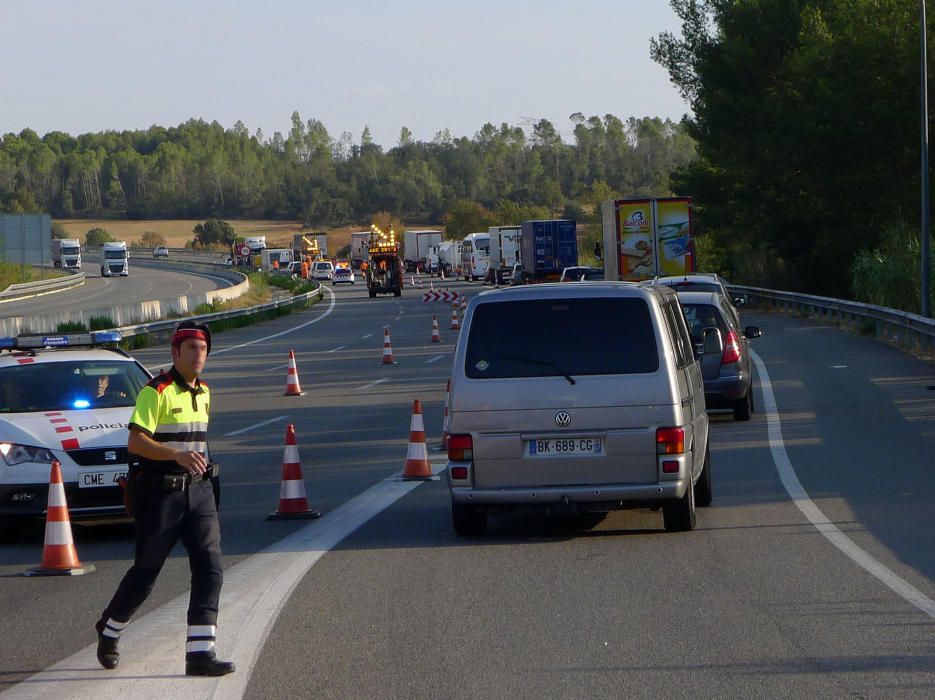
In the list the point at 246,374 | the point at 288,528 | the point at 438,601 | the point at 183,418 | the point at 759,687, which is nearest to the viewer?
the point at 759,687

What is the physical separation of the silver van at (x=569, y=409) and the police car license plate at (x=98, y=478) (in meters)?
2.51

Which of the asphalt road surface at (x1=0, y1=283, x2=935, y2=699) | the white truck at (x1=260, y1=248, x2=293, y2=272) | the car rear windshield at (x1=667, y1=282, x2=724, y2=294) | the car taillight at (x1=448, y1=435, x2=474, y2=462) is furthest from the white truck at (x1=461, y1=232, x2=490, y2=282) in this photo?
the car taillight at (x1=448, y1=435, x2=474, y2=462)

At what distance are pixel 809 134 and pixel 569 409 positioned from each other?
3826 centimetres

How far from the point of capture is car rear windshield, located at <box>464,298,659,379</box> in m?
9.90

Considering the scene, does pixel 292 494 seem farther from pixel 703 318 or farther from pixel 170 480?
pixel 703 318

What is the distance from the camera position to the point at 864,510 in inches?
432

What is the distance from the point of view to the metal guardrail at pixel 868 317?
89.1 feet

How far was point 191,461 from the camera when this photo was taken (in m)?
6.50

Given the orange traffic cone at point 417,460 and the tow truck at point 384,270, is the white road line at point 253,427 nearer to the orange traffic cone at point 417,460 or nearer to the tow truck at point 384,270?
the orange traffic cone at point 417,460

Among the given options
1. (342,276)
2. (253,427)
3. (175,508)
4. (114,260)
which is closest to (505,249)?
(342,276)

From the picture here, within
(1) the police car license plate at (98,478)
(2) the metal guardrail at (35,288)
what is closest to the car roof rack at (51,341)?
(1) the police car license plate at (98,478)

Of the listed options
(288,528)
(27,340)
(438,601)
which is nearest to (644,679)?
(438,601)

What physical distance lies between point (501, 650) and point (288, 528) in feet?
14.2

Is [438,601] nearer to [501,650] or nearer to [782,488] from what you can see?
[501,650]
